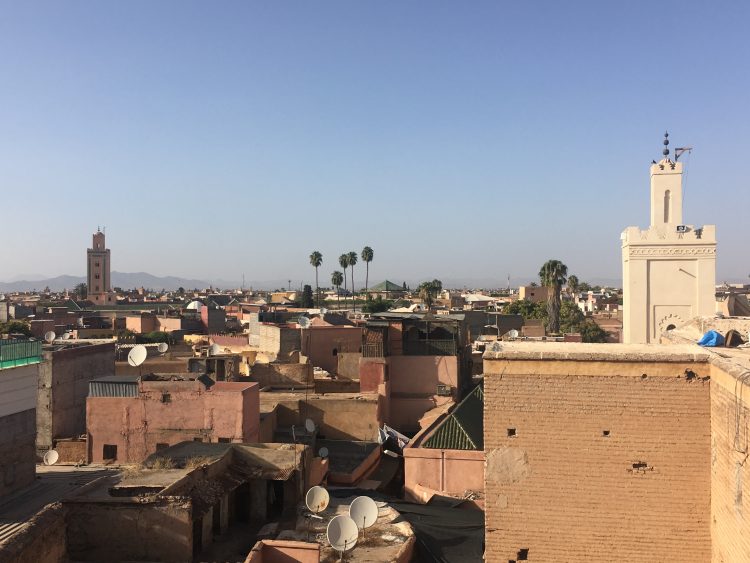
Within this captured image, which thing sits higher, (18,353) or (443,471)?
→ (18,353)

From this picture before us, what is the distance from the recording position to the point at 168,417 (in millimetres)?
18188

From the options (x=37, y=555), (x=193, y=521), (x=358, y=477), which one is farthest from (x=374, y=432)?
(x=37, y=555)

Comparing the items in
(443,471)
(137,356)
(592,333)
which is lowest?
(443,471)

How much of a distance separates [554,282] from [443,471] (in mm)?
36556

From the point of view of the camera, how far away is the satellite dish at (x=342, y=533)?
1084 cm

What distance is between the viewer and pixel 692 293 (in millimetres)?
18266

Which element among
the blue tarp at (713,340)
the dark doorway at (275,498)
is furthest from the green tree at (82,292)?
the blue tarp at (713,340)

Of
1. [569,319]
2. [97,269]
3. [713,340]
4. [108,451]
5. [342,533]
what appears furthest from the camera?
[97,269]

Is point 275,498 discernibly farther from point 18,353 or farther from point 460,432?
point 18,353

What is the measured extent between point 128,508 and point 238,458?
383cm

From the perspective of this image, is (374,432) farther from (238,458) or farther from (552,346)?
(552,346)

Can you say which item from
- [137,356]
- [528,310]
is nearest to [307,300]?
[528,310]

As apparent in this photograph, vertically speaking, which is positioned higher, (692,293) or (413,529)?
(692,293)

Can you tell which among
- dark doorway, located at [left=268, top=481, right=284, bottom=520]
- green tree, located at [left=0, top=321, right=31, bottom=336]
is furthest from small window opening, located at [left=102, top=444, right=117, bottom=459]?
green tree, located at [left=0, top=321, right=31, bottom=336]
